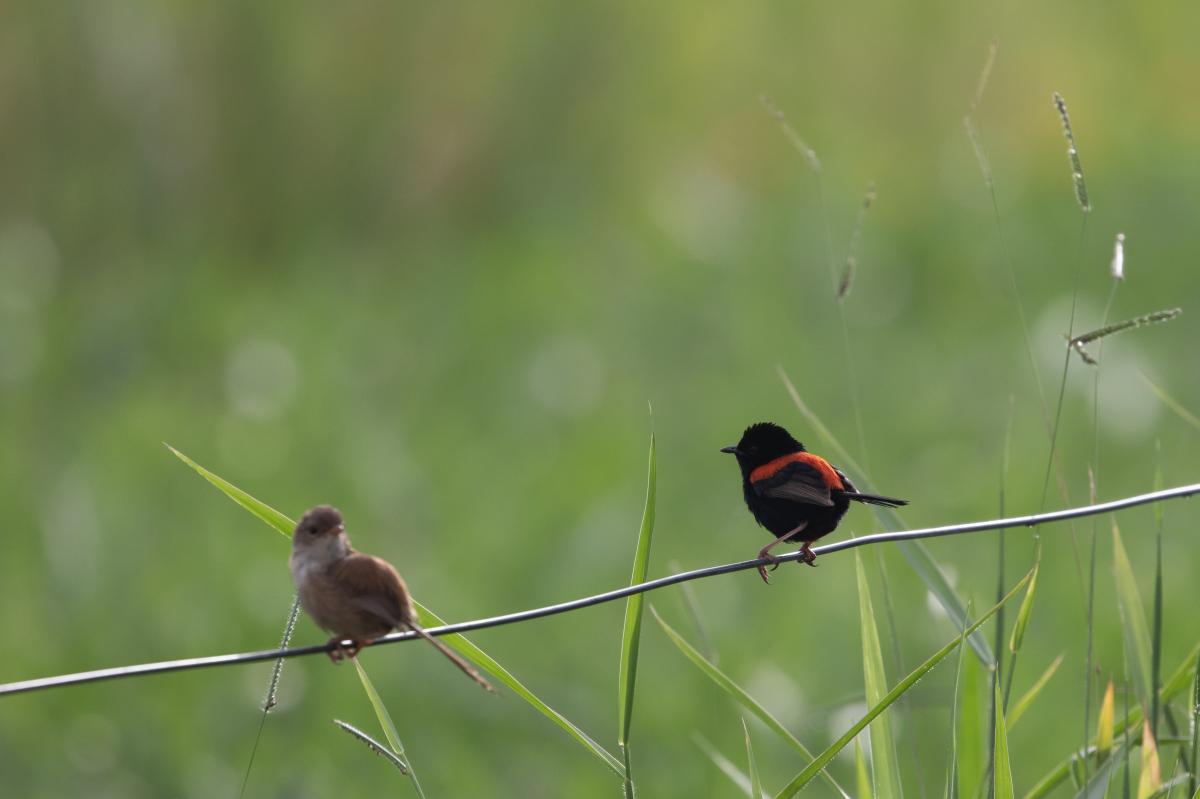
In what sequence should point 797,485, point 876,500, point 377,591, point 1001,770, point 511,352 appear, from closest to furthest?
point 377,591 < point 1001,770 < point 876,500 < point 797,485 < point 511,352

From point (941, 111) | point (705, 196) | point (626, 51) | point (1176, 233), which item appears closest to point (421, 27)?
point (626, 51)

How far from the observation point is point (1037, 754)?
709 centimetres

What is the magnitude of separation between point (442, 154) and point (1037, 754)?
8.13m

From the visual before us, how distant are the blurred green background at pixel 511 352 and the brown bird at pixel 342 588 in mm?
3673

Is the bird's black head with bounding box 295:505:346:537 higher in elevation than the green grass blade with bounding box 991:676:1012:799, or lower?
higher

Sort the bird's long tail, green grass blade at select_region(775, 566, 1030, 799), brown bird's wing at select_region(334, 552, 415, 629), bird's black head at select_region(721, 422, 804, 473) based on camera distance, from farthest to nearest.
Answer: bird's black head at select_region(721, 422, 804, 473), the bird's long tail, green grass blade at select_region(775, 566, 1030, 799), brown bird's wing at select_region(334, 552, 415, 629)

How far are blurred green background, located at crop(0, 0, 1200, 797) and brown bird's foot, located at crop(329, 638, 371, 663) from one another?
144 inches

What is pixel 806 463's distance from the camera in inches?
128

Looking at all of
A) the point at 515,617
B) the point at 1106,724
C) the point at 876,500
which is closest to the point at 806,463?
the point at 876,500

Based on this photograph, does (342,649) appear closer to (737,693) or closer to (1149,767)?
(737,693)

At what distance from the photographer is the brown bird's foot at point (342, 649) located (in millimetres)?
2277

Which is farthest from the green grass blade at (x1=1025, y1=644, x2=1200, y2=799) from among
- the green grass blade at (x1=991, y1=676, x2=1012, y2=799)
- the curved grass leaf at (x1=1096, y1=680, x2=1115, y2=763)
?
the green grass blade at (x1=991, y1=676, x2=1012, y2=799)

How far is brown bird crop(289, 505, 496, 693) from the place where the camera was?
2.25 m

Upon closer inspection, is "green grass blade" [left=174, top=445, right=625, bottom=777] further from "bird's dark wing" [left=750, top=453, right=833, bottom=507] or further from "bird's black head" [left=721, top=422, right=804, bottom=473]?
"bird's black head" [left=721, top=422, right=804, bottom=473]
